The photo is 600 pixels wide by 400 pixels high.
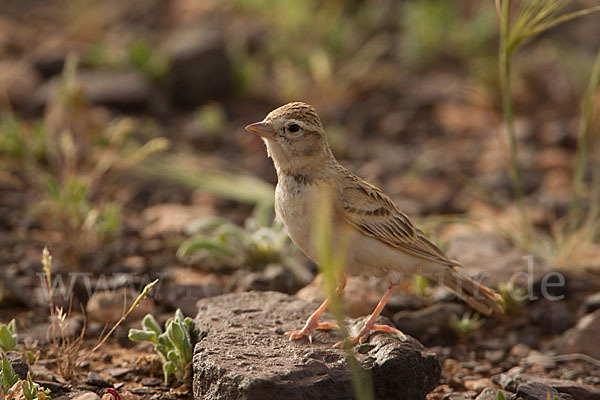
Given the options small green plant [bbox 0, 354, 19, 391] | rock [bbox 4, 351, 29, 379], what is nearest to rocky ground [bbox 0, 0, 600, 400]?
rock [bbox 4, 351, 29, 379]

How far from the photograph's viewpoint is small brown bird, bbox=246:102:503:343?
4.74 metres

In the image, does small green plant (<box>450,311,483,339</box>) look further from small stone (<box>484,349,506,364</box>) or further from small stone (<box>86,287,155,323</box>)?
small stone (<box>86,287,155,323</box>)

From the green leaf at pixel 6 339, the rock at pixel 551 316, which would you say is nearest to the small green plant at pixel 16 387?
the green leaf at pixel 6 339

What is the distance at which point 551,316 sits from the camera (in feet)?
19.2

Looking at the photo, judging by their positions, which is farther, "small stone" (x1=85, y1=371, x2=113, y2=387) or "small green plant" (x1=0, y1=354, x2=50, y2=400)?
"small stone" (x1=85, y1=371, x2=113, y2=387)

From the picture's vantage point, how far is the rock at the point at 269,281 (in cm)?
613

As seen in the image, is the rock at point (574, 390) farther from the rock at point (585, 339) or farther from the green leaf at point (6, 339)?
the green leaf at point (6, 339)

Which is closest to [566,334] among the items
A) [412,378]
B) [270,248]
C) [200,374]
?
[412,378]

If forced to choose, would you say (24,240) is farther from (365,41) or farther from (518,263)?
(365,41)

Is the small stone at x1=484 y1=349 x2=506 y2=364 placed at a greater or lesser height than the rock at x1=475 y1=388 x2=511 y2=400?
greater

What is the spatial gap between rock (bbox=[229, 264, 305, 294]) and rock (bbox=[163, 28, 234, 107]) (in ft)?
14.8

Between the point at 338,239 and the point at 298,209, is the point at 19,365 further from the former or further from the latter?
Result: the point at 338,239

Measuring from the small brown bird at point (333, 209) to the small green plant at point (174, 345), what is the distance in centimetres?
64

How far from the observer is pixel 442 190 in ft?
28.0
